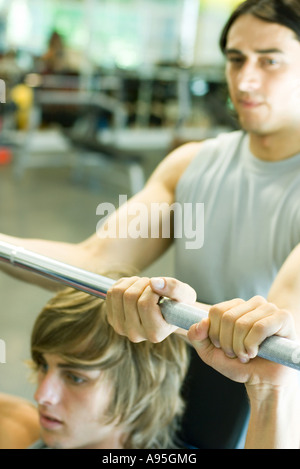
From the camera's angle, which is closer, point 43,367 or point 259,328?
point 259,328

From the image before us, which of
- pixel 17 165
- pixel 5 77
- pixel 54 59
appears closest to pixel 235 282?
pixel 17 165

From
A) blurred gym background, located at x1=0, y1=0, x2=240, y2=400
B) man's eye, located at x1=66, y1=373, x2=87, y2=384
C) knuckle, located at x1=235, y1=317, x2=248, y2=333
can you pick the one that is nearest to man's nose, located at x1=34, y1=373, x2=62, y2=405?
man's eye, located at x1=66, y1=373, x2=87, y2=384

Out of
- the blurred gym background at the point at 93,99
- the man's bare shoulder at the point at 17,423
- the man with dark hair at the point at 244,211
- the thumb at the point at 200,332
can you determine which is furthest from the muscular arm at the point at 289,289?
the blurred gym background at the point at 93,99

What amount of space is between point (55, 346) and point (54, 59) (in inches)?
181

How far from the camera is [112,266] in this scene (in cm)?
88

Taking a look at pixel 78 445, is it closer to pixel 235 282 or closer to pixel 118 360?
pixel 118 360

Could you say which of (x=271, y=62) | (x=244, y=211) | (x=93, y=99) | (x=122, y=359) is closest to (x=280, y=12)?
(x=271, y=62)

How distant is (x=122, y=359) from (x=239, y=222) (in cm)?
26

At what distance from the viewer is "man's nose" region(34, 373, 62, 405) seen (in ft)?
2.44

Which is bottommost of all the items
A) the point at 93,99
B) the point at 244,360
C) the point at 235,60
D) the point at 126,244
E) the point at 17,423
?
the point at 17,423

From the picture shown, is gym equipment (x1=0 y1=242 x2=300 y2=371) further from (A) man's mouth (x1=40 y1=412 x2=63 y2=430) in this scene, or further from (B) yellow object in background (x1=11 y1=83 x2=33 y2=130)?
(B) yellow object in background (x1=11 y1=83 x2=33 y2=130)

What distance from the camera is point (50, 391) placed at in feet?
2.44

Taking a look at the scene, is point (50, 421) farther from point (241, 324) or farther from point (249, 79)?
point (249, 79)

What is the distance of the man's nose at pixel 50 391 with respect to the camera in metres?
0.74
